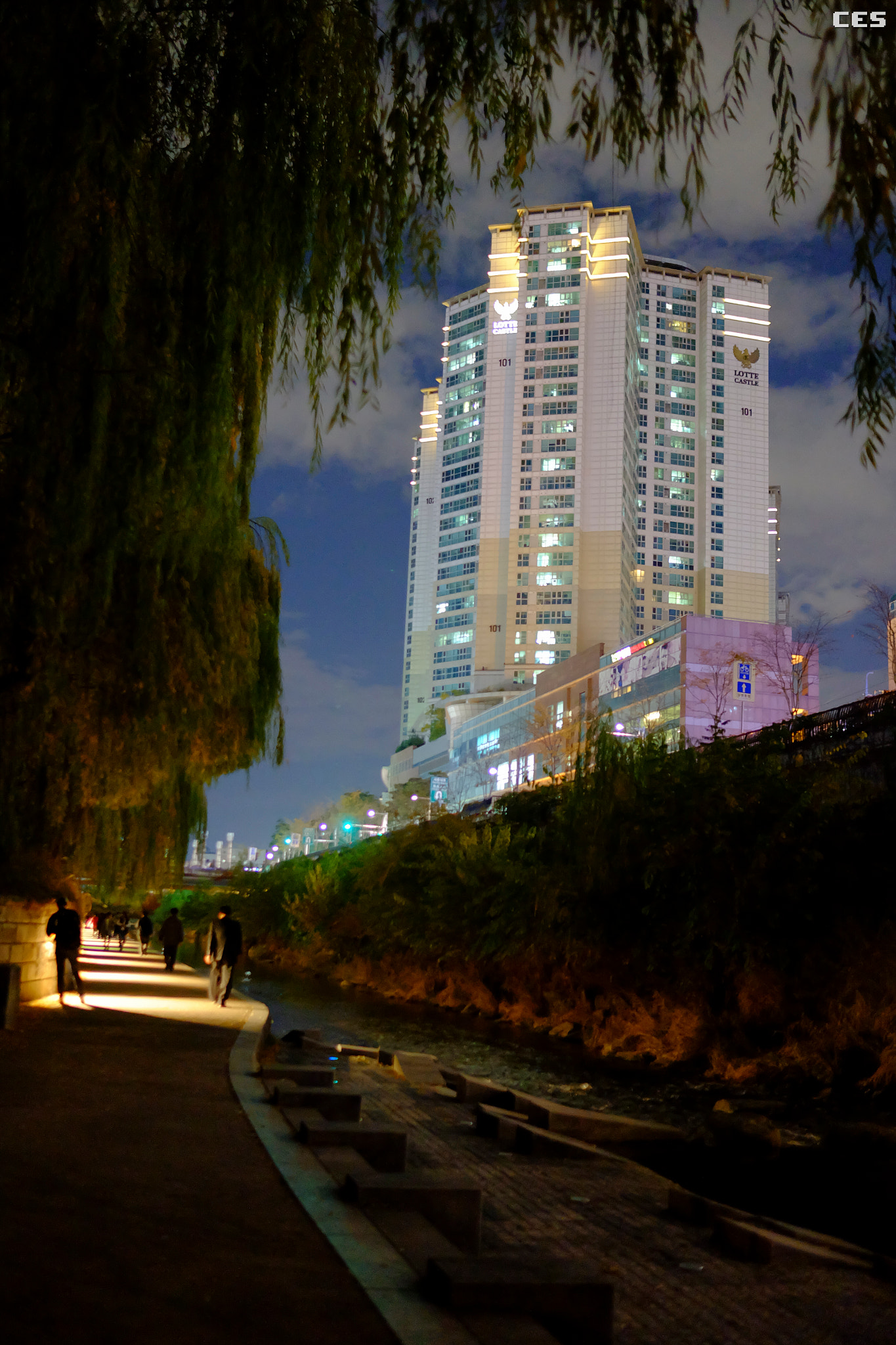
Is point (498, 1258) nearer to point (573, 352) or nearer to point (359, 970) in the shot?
point (359, 970)

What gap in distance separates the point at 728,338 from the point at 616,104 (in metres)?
181

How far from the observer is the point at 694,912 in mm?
22641

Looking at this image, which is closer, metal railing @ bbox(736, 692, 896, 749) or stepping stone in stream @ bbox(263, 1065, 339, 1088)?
stepping stone in stream @ bbox(263, 1065, 339, 1088)

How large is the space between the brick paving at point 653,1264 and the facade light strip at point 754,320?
17896 centimetres

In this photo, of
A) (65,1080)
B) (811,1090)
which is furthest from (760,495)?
(65,1080)

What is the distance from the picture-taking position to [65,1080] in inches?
376

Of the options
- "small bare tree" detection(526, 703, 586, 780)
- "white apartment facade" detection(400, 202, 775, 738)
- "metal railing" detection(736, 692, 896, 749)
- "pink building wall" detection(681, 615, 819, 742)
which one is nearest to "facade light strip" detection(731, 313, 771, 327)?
"white apartment facade" detection(400, 202, 775, 738)

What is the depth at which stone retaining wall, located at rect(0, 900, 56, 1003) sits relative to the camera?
52.1 ft

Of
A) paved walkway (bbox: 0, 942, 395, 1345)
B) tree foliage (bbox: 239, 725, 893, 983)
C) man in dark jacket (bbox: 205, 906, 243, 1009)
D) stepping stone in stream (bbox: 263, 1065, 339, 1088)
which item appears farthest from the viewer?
tree foliage (bbox: 239, 725, 893, 983)

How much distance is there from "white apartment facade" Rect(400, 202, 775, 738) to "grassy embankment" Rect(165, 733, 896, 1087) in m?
105

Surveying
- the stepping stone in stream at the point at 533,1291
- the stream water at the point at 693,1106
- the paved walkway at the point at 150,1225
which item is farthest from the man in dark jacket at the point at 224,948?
the stepping stone in stream at the point at 533,1291

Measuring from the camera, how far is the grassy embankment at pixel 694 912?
2103 cm

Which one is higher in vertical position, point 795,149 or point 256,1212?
point 795,149

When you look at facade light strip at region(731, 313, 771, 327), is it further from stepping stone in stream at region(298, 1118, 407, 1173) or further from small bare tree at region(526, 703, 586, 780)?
stepping stone in stream at region(298, 1118, 407, 1173)
